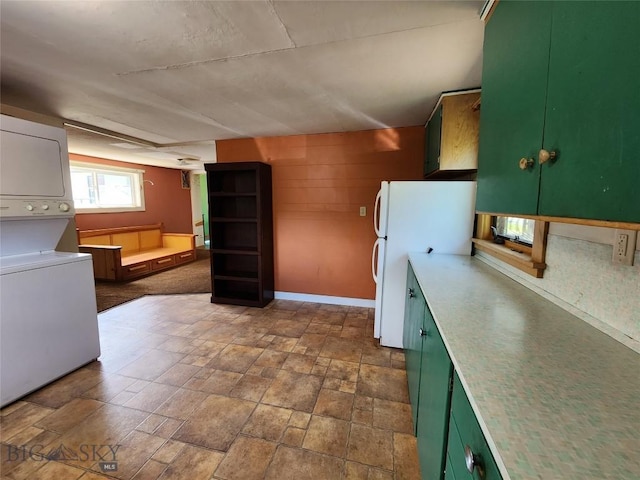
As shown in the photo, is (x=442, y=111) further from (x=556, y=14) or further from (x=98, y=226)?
(x=98, y=226)

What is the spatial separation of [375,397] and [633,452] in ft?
5.46

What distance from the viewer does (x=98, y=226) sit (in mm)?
5320

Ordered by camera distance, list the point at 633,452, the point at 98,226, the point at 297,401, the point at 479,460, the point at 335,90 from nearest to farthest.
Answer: the point at 633,452 → the point at 479,460 → the point at 297,401 → the point at 335,90 → the point at 98,226

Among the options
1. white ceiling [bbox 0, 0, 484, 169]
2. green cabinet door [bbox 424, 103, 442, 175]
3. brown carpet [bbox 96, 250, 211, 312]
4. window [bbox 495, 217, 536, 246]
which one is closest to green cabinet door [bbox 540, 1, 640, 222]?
white ceiling [bbox 0, 0, 484, 169]

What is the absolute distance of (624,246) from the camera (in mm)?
913

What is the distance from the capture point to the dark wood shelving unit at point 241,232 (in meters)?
3.60

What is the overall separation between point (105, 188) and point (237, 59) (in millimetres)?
5380

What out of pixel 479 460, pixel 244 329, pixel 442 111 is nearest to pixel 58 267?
pixel 244 329

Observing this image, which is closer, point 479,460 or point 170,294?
point 479,460

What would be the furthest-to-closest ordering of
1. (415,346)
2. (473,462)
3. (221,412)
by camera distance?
(221,412) < (415,346) < (473,462)

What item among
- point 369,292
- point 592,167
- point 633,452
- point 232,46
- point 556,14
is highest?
point 232,46

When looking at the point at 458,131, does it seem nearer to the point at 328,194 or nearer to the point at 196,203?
the point at 328,194

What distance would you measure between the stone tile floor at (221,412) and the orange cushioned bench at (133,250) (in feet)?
7.14

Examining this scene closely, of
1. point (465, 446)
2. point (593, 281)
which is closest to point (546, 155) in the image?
point (593, 281)
